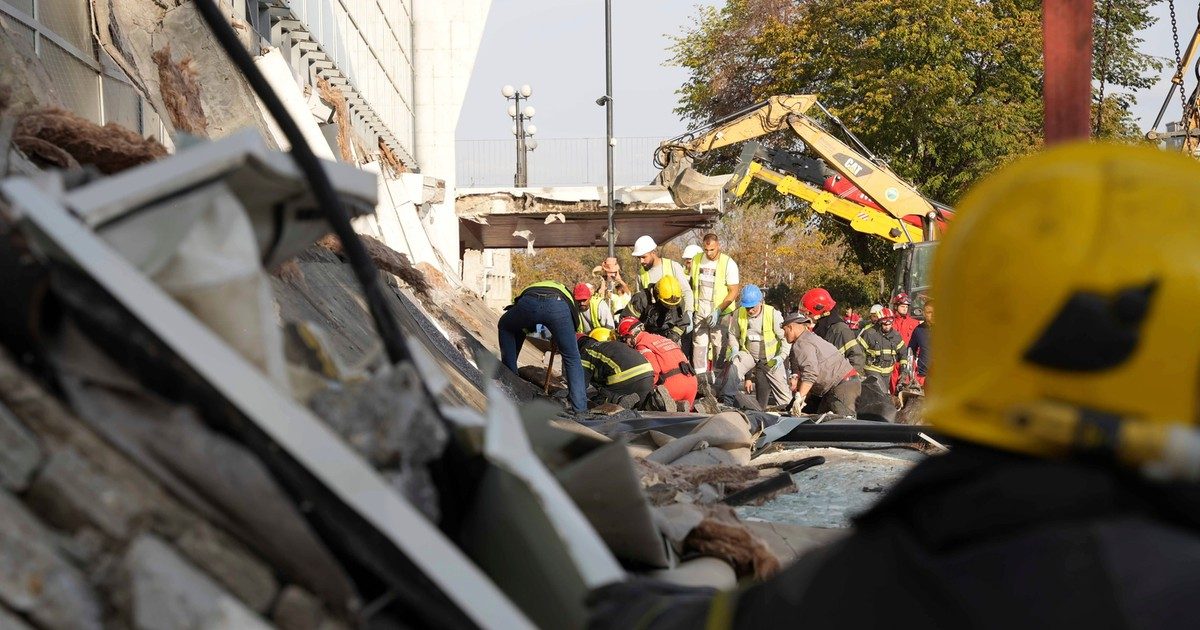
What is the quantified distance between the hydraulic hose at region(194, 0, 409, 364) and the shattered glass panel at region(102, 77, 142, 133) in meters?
5.39

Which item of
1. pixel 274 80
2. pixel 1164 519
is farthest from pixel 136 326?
pixel 274 80

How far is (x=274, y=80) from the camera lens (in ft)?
31.8

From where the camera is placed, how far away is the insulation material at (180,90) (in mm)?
7266

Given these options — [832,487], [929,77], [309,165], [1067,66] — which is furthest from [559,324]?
[929,77]

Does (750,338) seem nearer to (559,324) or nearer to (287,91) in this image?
(559,324)

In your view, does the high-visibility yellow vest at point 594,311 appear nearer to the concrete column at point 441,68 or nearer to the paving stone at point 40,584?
the concrete column at point 441,68

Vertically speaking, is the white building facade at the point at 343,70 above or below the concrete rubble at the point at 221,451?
above

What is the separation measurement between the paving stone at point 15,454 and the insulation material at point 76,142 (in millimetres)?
1846

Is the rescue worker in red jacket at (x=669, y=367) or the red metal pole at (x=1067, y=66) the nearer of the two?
the red metal pole at (x=1067, y=66)

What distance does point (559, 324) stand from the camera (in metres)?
9.29

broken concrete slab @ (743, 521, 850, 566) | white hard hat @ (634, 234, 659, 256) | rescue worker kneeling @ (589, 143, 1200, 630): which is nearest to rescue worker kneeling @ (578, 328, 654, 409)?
white hard hat @ (634, 234, 659, 256)

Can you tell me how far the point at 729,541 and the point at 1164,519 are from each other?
1.68 m

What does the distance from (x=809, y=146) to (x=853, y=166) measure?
2.47ft

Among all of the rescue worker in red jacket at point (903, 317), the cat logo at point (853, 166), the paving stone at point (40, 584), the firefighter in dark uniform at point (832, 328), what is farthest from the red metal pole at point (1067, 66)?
the cat logo at point (853, 166)
